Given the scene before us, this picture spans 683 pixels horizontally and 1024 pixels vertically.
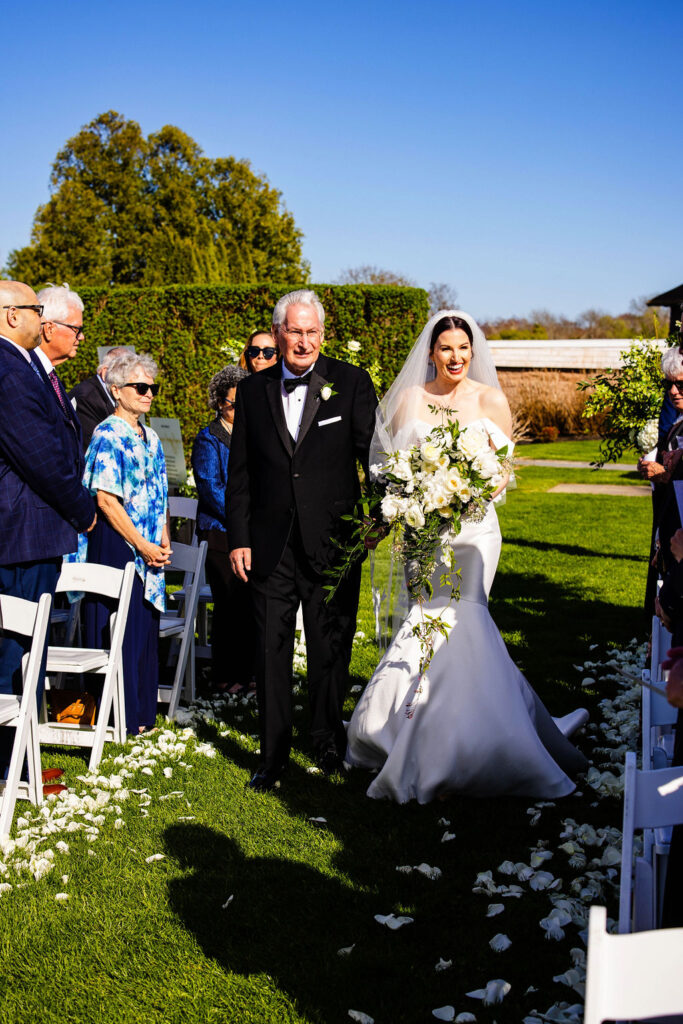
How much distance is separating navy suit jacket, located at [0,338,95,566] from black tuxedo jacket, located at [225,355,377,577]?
879 millimetres

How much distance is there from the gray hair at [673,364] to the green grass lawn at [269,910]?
3.14 meters

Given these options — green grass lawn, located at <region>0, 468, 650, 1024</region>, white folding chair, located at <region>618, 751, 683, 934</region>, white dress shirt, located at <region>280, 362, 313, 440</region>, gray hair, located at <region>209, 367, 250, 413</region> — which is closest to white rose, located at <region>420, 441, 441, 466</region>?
white dress shirt, located at <region>280, 362, 313, 440</region>

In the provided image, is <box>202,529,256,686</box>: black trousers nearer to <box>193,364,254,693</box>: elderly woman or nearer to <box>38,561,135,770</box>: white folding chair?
<box>193,364,254,693</box>: elderly woman

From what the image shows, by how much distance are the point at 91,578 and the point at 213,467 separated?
1496 millimetres

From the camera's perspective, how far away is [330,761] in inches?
205

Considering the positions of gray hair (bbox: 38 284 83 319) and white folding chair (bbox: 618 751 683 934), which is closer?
white folding chair (bbox: 618 751 683 934)

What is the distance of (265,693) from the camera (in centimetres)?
494

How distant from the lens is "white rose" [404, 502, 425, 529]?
444cm

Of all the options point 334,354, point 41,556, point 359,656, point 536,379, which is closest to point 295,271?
point 536,379

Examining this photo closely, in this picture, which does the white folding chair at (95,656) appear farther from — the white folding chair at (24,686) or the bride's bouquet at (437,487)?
the bride's bouquet at (437,487)

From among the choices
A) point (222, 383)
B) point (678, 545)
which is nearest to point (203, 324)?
point (222, 383)

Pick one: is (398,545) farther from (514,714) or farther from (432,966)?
(432,966)

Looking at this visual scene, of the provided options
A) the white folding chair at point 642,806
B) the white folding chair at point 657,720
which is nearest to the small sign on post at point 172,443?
the white folding chair at point 657,720

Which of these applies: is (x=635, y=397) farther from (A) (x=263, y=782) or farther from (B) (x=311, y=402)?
(A) (x=263, y=782)
